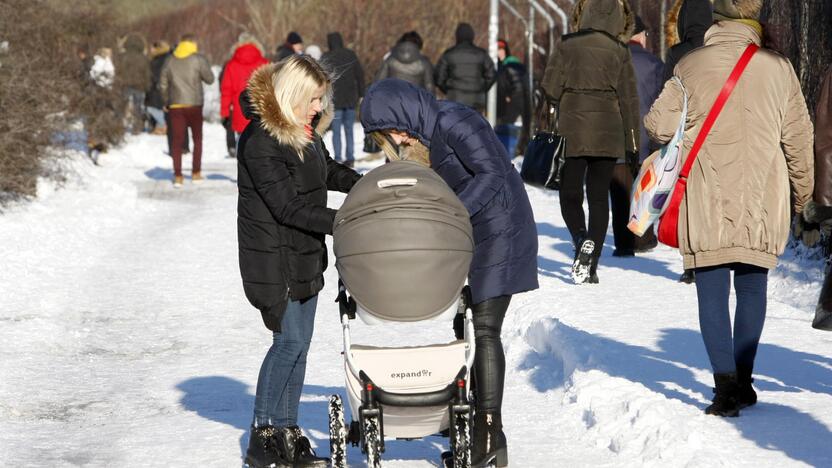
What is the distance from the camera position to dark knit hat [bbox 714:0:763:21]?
19.9 feet

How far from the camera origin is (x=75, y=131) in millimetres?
18516

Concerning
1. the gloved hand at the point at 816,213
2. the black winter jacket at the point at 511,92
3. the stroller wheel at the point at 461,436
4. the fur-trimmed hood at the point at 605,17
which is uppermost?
the fur-trimmed hood at the point at 605,17

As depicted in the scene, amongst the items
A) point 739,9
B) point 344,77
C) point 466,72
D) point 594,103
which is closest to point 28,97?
point 466,72

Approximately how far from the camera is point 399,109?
5.23 m

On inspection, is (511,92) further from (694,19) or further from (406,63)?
(694,19)

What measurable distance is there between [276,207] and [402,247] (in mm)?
698

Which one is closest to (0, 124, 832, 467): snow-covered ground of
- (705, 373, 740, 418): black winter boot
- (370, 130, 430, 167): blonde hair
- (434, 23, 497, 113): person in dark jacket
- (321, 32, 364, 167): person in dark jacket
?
(705, 373, 740, 418): black winter boot

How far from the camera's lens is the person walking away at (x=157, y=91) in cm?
2638

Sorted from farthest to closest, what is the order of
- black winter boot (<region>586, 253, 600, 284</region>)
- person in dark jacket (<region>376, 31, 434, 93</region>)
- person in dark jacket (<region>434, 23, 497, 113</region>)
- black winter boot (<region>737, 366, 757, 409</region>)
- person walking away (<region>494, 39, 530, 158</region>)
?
person walking away (<region>494, 39, 530, 158</region>) → person in dark jacket (<region>376, 31, 434, 93</region>) → person in dark jacket (<region>434, 23, 497, 113</region>) → black winter boot (<region>586, 253, 600, 284</region>) → black winter boot (<region>737, 366, 757, 409</region>)

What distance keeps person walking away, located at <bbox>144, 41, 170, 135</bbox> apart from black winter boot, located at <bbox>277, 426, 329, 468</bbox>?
68.7ft

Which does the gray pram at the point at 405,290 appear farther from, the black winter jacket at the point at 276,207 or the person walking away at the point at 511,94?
the person walking away at the point at 511,94

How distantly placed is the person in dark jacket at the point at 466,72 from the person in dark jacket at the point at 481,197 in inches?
460

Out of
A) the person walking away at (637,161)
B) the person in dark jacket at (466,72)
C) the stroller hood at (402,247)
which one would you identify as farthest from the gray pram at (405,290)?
the person in dark jacket at (466,72)

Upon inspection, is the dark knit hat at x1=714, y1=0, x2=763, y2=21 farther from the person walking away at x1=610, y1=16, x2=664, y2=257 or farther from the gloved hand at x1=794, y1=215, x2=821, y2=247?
the person walking away at x1=610, y1=16, x2=664, y2=257
